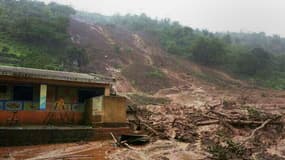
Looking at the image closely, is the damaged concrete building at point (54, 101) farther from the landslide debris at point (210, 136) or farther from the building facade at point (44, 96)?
the landslide debris at point (210, 136)

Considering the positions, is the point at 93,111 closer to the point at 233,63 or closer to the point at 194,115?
the point at 194,115

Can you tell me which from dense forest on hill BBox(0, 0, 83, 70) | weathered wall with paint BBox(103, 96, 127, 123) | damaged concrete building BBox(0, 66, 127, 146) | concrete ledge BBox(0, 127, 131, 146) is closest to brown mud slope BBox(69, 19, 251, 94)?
dense forest on hill BBox(0, 0, 83, 70)

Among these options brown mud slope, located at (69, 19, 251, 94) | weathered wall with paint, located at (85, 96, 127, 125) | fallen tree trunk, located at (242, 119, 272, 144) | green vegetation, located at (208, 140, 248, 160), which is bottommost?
green vegetation, located at (208, 140, 248, 160)

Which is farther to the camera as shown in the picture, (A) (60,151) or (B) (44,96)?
(B) (44,96)

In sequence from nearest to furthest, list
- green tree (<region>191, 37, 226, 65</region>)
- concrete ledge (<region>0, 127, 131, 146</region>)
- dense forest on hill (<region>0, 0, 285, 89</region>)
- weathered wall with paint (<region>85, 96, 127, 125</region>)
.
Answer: concrete ledge (<region>0, 127, 131, 146</region>), weathered wall with paint (<region>85, 96, 127, 125</region>), dense forest on hill (<region>0, 0, 285, 89</region>), green tree (<region>191, 37, 226, 65</region>)

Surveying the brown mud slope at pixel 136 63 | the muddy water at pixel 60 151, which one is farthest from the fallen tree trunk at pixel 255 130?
the brown mud slope at pixel 136 63

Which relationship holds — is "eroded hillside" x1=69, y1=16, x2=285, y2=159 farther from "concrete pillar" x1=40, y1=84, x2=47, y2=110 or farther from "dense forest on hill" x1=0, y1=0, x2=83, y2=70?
"concrete pillar" x1=40, y1=84, x2=47, y2=110

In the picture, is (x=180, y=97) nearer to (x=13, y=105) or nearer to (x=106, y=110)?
(x=106, y=110)

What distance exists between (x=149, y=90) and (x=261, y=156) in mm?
21896

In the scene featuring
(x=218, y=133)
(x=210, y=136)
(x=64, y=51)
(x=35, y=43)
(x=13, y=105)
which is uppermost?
(x=35, y=43)

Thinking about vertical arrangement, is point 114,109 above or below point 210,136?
above

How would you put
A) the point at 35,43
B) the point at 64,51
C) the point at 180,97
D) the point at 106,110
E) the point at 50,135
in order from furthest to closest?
the point at 64,51
the point at 35,43
the point at 180,97
the point at 106,110
the point at 50,135

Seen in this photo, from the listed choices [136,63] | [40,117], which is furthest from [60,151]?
[136,63]

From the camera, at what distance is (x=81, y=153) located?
1173cm
